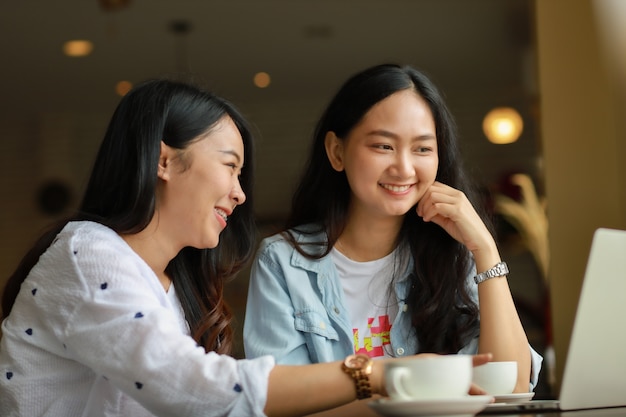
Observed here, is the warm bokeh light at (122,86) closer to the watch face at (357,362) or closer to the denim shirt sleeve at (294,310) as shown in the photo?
the denim shirt sleeve at (294,310)

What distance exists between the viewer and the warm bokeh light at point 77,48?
7.14 metres

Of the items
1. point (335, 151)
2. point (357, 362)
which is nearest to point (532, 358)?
point (335, 151)

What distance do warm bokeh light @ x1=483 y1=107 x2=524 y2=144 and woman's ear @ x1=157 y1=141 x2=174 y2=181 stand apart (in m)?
7.04

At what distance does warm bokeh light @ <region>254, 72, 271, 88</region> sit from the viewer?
8.00 m

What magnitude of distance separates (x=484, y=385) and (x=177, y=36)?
19.4 ft

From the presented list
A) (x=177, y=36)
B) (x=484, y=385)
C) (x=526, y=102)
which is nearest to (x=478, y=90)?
(x=526, y=102)

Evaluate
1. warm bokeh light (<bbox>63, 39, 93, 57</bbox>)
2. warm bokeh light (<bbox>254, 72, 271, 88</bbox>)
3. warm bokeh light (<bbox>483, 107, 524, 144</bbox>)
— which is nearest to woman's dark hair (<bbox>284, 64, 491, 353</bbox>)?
warm bokeh light (<bbox>63, 39, 93, 57</bbox>)

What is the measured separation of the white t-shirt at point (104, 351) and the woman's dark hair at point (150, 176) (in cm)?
10

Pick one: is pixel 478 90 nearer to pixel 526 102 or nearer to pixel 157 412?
pixel 526 102

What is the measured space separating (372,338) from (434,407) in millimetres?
1051

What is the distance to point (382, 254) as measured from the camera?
229cm

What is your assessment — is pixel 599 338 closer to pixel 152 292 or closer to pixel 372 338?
pixel 152 292

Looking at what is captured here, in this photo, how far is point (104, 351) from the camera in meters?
1.45

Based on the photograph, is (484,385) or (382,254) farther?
(382,254)
